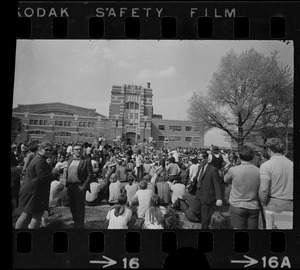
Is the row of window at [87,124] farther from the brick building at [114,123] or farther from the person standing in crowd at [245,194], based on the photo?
the person standing in crowd at [245,194]

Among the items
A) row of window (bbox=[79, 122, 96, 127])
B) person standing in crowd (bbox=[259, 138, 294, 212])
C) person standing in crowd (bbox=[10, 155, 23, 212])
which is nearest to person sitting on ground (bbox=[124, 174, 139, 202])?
row of window (bbox=[79, 122, 96, 127])

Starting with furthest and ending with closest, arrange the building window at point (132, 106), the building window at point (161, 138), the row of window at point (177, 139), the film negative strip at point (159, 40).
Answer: the building window at point (161, 138) → the building window at point (132, 106) → the row of window at point (177, 139) → the film negative strip at point (159, 40)

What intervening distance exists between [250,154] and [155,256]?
2433mm

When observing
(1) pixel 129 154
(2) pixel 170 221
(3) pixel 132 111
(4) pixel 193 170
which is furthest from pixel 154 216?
(3) pixel 132 111

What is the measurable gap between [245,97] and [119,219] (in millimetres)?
3217

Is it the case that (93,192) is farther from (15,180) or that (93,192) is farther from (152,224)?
(15,180)

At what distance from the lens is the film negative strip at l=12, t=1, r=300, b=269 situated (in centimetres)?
445

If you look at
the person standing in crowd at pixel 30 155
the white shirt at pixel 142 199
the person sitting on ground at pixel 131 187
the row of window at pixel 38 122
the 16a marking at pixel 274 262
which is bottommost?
the 16a marking at pixel 274 262

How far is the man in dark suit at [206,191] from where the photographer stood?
4607 mm

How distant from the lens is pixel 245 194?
4.55 meters

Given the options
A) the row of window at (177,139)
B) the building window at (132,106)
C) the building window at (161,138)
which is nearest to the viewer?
the row of window at (177,139)

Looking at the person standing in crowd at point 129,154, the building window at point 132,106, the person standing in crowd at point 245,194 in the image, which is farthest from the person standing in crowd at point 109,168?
the person standing in crowd at point 245,194

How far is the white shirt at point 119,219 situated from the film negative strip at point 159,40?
0.09m

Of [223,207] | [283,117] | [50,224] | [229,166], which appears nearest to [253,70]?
[283,117]
